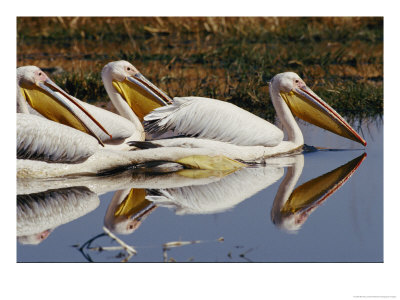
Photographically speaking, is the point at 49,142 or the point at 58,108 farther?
the point at 58,108

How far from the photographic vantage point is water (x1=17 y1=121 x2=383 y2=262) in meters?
4.31

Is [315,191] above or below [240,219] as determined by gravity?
above

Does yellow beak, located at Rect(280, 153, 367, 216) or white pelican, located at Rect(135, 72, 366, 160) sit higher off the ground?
white pelican, located at Rect(135, 72, 366, 160)

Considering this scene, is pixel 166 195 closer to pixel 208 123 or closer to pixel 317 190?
pixel 208 123

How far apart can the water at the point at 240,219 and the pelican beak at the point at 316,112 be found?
349mm

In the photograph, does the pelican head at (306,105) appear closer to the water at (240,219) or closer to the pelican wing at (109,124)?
the water at (240,219)

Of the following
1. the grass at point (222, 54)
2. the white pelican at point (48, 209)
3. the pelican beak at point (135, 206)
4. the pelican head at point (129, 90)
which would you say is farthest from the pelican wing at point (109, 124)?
the grass at point (222, 54)

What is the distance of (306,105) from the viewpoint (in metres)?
6.37

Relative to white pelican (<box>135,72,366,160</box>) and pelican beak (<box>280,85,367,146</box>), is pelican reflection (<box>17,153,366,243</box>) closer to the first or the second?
white pelican (<box>135,72,366,160</box>)

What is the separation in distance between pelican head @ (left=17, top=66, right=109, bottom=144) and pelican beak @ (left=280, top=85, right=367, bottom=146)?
1.61m

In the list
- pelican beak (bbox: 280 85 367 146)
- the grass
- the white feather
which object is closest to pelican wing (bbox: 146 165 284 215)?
the white feather

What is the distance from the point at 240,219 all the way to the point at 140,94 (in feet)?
6.99

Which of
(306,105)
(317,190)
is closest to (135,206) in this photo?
(317,190)

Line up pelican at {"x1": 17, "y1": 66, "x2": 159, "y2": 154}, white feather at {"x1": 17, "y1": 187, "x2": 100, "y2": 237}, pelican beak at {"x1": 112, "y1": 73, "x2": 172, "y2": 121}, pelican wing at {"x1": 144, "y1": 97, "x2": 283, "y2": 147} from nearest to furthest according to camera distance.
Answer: white feather at {"x1": 17, "y1": 187, "x2": 100, "y2": 237}
pelican at {"x1": 17, "y1": 66, "x2": 159, "y2": 154}
pelican wing at {"x1": 144, "y1": 97, "x2": 283, "y2": 147}
pelican beak at {"x1": 112, "y1": 73, "x2": 172, "y2": 121}
